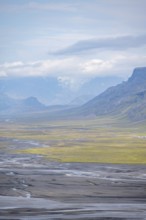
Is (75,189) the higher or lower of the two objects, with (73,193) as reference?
lower

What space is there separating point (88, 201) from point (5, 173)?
2945 cm

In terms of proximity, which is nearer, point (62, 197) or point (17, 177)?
point (62, 197)

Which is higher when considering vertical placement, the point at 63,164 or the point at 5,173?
the point at 5,173

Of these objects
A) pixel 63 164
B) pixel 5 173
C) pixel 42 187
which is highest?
pixel 42 187

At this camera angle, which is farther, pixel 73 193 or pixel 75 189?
pixel 75 189

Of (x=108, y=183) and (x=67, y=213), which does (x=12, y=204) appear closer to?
(x=67, y=213)

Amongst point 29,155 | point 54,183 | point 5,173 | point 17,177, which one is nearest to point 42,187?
point 54,183

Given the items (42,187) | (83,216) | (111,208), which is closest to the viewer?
(83,216)

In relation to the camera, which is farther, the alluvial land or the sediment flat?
the alluvial land

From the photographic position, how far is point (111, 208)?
54.2m

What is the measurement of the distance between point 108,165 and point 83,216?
56.4 meters

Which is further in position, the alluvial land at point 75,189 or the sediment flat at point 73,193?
the alluvial land at point 75,189

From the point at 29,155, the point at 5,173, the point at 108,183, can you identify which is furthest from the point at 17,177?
the point at 29,155

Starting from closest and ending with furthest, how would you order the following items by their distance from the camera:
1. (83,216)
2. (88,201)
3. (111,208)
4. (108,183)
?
(83,216) < (111,208) < (88,201) < (108,183)
